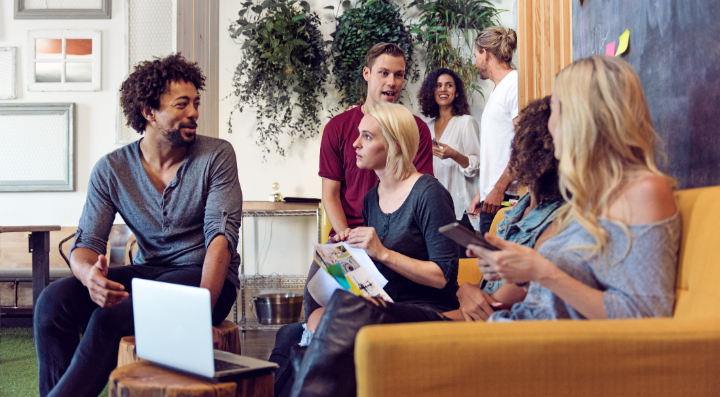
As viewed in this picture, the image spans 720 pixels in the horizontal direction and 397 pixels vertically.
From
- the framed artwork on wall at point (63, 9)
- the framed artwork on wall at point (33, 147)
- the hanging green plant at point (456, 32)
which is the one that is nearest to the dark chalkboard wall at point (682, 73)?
the hanging green plant at point (456, 32)

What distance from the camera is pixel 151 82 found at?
83.1 inches

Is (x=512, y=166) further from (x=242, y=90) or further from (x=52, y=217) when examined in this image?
(x=52, y=217)

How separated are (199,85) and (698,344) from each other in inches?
74.7

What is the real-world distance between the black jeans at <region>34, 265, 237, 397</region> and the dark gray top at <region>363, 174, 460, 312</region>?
0.61 m

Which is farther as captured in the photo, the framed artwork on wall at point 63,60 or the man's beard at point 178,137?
the framed artwork on wall at point 63,60

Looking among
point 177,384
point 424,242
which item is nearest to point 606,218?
point 424,242

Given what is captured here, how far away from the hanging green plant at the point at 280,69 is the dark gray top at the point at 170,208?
2.40m

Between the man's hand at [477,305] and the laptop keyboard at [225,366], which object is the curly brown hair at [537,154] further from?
the laptop keyboard at [225,366]

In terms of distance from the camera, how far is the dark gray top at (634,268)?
1106 mm

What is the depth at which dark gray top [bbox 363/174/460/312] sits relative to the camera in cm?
175

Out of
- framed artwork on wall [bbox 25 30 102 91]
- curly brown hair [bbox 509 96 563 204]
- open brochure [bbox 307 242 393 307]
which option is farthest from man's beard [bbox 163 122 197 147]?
framed artwork on wall [bbox 25 30 102 91]

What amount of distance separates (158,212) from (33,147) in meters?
3.12

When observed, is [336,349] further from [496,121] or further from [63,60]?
[63,60]

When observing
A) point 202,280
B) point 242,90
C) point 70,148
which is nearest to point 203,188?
point 202,280
